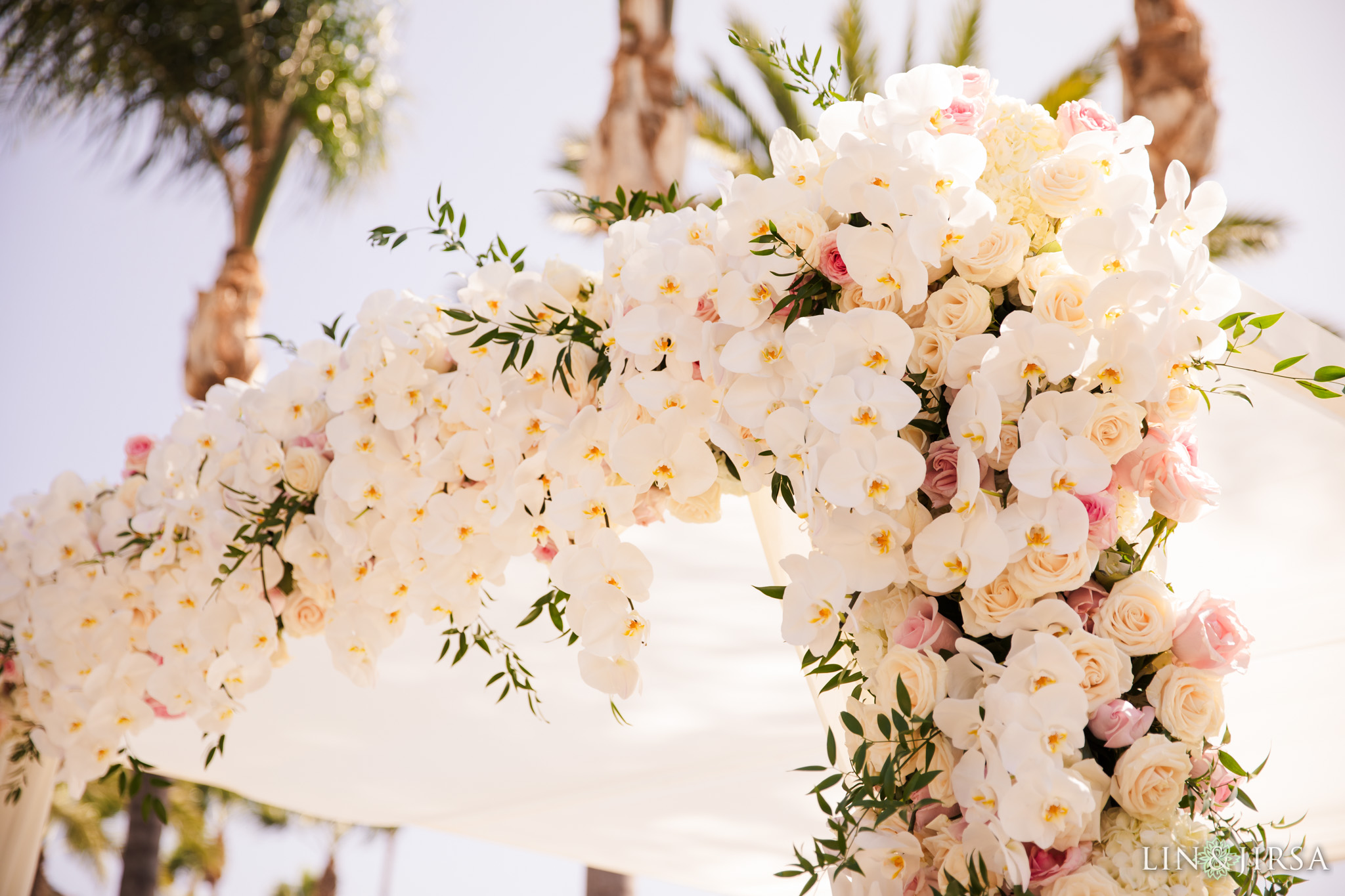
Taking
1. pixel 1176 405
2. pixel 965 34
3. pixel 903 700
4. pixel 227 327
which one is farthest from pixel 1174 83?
pixel 227 327

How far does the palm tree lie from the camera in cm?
643

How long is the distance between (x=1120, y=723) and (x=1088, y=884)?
0.53 ft

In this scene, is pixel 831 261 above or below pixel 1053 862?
above

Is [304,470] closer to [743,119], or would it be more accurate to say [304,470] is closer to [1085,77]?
[743,119]

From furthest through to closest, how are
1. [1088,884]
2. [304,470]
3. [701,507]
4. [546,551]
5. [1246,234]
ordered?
[1246,234], [304,470], [546,551], [701,507], [1088,884]

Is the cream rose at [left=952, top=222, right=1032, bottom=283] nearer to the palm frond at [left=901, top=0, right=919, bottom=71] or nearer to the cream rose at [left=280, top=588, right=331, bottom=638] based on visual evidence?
the cream rose at [left=280, top=588, right=331, bottom=638]

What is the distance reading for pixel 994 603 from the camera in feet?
3.38

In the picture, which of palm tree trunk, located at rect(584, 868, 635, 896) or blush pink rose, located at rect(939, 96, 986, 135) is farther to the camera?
palm tree trunk, located at rect(584, 868, 635, 896)

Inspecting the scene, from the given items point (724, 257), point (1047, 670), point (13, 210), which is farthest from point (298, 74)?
point (1047, 670)

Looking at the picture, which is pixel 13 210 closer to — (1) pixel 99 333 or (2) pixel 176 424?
(1) pixel 99 333

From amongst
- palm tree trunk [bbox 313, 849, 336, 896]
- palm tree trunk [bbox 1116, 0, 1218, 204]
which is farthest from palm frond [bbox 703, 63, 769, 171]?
palm tree trunk [bbox 313, 849, 336, 896]

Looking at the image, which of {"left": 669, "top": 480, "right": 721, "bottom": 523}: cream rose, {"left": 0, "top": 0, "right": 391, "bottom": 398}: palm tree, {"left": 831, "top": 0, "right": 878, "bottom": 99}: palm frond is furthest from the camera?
{"left": 0, "top": 0, "right": 391, "bottom": 398}: palm tree

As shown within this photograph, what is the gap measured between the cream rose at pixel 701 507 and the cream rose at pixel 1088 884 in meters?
0.67

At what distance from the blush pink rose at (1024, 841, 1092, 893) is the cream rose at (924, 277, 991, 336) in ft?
1.84
